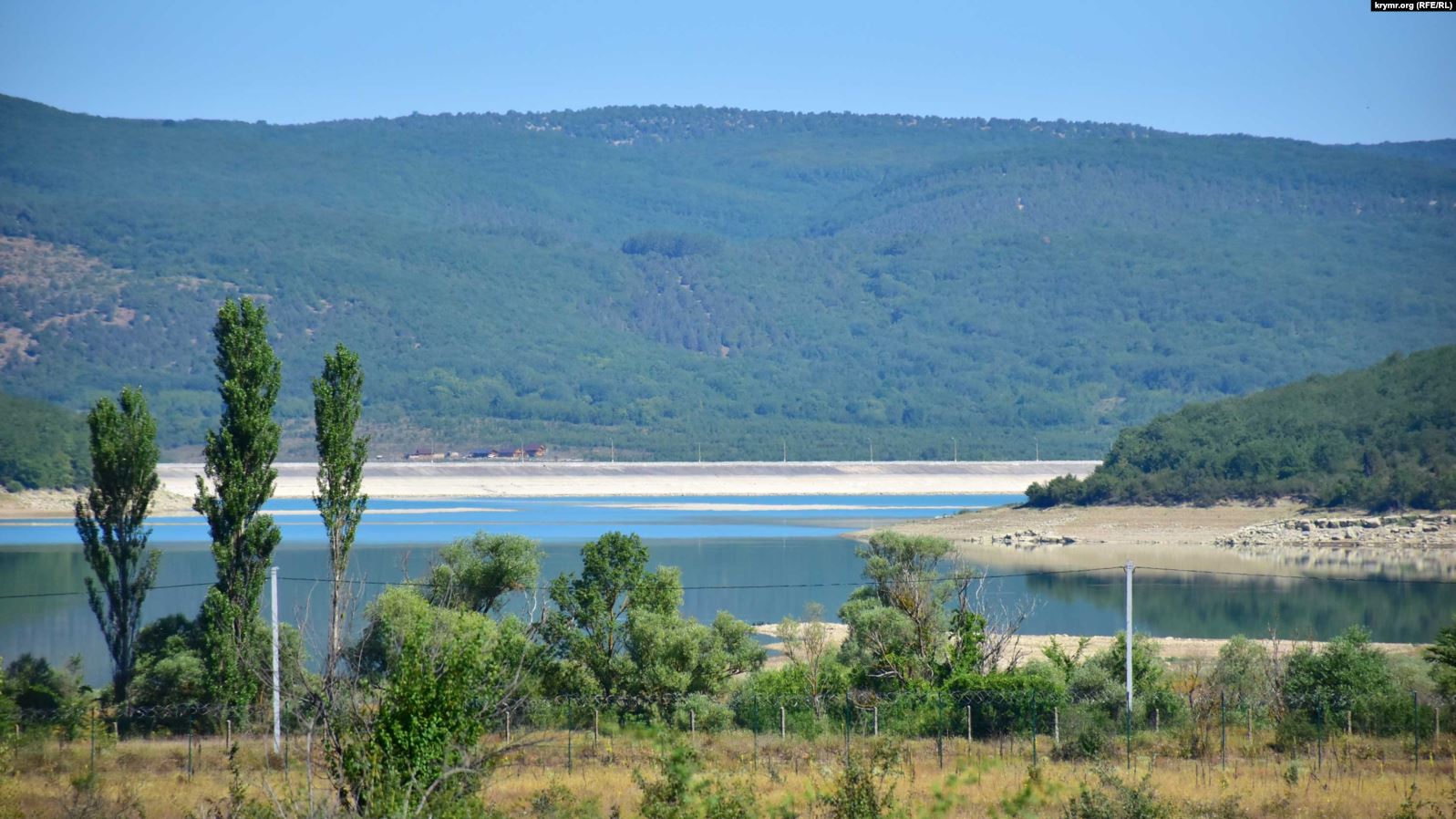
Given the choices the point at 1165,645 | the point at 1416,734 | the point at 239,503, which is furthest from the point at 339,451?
the point at 1165,645

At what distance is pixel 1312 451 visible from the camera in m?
90.1

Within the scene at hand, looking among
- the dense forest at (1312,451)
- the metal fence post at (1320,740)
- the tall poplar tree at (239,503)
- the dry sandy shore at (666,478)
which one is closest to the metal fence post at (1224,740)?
the metal fence post at (1320,740)

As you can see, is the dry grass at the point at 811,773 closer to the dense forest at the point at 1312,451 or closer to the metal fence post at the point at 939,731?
the metal fence post at the point at 939,731

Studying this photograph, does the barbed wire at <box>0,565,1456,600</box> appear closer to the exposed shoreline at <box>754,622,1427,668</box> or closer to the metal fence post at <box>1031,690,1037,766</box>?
the exposed shoreline at <box>754,622,1427,668</box>

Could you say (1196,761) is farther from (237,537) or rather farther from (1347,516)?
(1347,516)

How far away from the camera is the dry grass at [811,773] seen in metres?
22.5

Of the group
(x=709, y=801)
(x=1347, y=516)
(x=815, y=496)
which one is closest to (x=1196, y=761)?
(x=709, y=801)

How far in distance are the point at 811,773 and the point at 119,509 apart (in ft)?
49.0

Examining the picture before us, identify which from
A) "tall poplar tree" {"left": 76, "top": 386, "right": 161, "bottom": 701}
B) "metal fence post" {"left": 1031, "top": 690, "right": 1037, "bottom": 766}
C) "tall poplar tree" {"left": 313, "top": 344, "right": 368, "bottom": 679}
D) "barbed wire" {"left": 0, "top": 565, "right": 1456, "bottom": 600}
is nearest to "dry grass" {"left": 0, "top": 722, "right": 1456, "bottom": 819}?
"metal fence post" {"left": 1031, "top": 690, "right": 1037, "bottom": 766}

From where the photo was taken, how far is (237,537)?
3100 cm

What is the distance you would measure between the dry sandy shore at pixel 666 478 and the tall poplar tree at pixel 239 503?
82.4 meters

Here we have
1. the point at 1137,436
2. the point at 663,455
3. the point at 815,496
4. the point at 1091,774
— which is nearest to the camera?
the point at 1091,774

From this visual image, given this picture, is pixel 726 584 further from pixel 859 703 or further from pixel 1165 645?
pixel 859 703

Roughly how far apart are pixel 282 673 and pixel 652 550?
1667 inches
